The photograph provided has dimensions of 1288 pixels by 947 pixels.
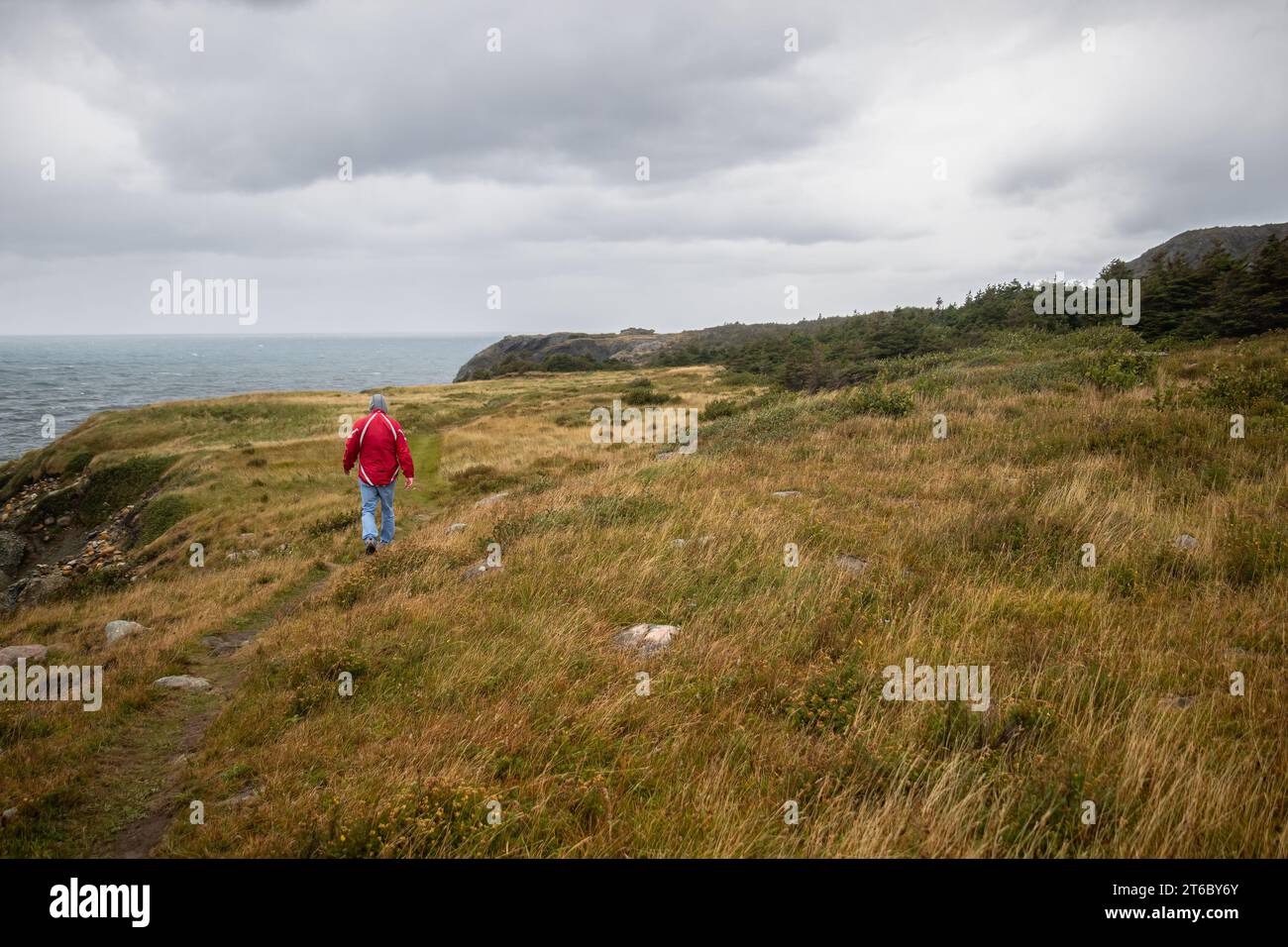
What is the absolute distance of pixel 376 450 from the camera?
1230cm

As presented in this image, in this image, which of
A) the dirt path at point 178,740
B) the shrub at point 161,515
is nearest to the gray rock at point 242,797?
the dirt path at point 178,740

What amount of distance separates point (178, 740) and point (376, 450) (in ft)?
22.8

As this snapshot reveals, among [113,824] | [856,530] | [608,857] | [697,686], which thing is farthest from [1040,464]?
[113,824]

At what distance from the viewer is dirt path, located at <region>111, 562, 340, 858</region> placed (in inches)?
181

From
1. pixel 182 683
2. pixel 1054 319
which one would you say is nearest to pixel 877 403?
pixel 182 683

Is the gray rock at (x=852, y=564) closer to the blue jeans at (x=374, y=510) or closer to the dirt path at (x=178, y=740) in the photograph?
the dirt path at (x=178, y=740)

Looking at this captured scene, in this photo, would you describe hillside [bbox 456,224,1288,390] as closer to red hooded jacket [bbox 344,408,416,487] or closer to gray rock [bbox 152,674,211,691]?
red hooded jacket [bbox 344,408,416,487]

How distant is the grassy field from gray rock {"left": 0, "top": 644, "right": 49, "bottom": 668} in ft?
0.82

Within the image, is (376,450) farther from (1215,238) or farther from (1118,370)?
(1215,238)

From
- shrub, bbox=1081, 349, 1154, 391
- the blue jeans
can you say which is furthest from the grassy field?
shrub, bbox=1081, 349, 1154, 391

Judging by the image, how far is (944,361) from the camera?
3231 centimetres

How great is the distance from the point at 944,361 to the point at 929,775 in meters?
32.5

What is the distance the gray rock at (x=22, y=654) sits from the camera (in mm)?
8418

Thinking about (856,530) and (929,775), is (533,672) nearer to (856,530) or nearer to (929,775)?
(929,775)
